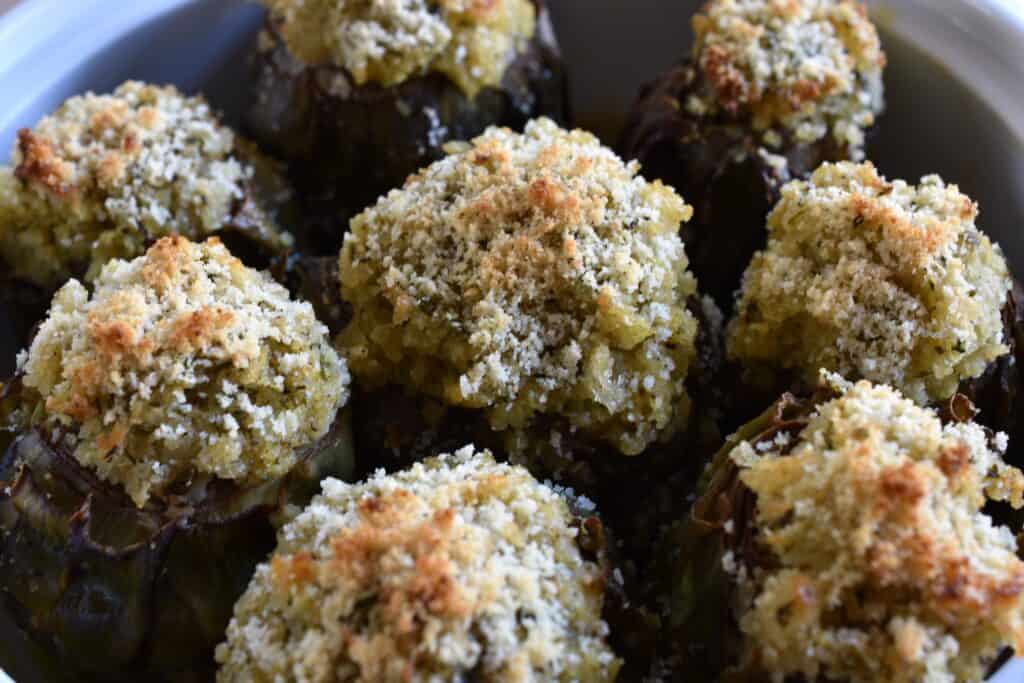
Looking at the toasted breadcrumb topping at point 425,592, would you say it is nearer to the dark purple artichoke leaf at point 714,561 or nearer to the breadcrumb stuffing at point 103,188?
the dark purple artichoke leaf at point 714,561

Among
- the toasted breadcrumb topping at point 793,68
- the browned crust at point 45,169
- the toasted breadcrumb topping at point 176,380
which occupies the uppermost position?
the toasted breadcrumb topping at point 793,68

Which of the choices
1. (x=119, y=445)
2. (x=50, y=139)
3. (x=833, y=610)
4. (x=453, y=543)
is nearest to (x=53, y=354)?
(x=119, y=445)

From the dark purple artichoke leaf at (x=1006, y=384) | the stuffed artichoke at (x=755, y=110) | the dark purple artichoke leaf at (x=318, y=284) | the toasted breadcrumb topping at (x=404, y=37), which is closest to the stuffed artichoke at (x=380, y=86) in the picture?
the toasted breadcrumb topping at (x=404, y=37)

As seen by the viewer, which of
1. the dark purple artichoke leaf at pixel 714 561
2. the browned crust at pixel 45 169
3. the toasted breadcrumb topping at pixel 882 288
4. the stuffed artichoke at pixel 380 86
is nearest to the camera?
the dark purple artichoke leaf at pixel 714 561

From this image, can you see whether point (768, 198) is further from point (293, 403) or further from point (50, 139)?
point (50, 139)

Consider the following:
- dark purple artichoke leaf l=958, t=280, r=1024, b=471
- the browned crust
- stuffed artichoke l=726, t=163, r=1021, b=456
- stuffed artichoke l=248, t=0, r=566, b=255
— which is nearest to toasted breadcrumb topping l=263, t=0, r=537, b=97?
stuffed artichoke l=248, t=0, r=566, b=255

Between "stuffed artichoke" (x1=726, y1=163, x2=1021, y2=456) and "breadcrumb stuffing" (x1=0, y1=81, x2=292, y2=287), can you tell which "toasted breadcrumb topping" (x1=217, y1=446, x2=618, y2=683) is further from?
"breadcrumb stuffing" (x1=0, y1=81, x2=292, y2=287)

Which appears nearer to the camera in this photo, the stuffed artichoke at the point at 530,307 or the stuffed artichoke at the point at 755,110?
the stuffed artichoke at the point at 530,307
